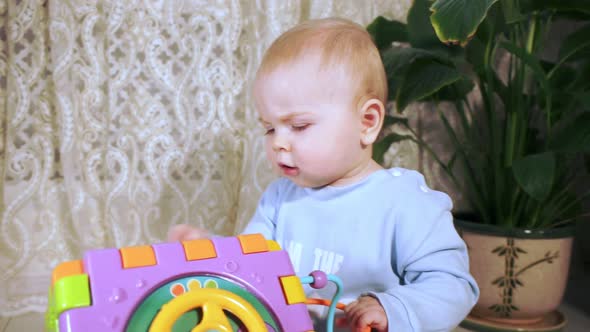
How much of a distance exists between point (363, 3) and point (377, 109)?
78 centimetres

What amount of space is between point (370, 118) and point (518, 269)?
2.49 feet

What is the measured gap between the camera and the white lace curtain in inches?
56.2

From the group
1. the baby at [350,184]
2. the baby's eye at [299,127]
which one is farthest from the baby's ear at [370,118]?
the baby's eye at [299,127]

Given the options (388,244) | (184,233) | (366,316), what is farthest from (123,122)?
(366,316)

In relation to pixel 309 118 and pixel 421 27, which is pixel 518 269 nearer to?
pixel 421 27

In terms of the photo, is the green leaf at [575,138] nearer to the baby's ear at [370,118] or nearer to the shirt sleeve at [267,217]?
the baby's ear at [370,118]

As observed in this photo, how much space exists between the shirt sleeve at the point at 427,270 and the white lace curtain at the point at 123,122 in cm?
77

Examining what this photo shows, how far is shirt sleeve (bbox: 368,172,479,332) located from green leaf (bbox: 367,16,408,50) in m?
0.69

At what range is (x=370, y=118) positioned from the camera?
0.91m

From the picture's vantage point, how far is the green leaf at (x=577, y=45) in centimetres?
138

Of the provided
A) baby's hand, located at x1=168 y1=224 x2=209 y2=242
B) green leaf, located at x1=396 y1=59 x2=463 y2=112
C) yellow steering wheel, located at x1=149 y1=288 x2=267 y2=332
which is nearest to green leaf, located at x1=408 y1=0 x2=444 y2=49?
green leaf, located at x1=396 y1=59 x2=463 y2=112

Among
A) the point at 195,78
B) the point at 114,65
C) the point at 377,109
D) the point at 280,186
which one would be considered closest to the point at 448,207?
the point at 377,109

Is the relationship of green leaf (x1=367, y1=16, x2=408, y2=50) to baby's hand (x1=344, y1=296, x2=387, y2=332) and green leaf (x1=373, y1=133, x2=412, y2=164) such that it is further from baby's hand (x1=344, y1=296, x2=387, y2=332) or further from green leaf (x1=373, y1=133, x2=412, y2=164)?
baby's hand (x1=344, y1=296, x2=387, y2=332)

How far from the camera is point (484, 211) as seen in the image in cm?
151
